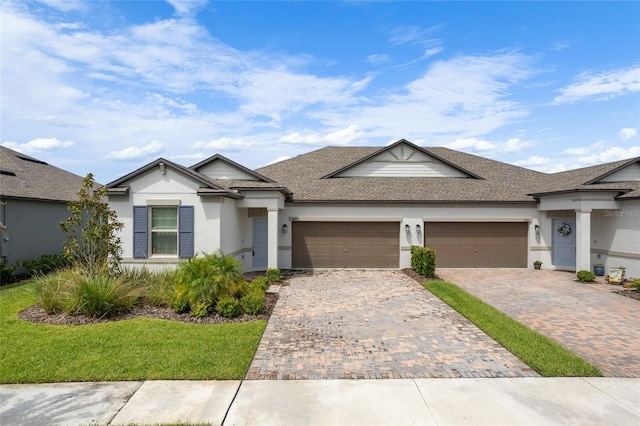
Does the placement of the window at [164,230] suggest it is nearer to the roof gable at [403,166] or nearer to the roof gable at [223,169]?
the roof gable at [223,169]

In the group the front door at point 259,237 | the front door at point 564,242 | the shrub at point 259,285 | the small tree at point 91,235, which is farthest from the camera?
the front door at point 259,237

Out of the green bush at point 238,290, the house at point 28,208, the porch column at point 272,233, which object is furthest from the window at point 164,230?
the house at point 28,208

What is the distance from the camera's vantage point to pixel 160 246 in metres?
12.9

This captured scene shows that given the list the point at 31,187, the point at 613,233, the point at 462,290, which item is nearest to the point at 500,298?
the point at 462,290

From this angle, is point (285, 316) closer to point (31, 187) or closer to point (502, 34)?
point (502, 34)

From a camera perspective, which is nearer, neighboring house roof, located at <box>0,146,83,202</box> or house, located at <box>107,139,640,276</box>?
house, located at <box>107,139,640,276</box>

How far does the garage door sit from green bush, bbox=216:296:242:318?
35.6 feet

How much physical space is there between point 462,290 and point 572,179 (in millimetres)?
9375

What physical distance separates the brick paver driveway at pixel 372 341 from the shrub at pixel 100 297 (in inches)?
154

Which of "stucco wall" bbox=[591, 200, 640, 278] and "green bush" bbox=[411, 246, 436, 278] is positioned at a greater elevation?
"stucco wall" bbox=[591, 200, 640, 278]

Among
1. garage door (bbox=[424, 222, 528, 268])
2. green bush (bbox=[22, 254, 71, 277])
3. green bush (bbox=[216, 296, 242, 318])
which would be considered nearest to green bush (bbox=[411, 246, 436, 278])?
garage door (bbox=[424, 222, 528, 268])

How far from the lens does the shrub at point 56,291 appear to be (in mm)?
8984

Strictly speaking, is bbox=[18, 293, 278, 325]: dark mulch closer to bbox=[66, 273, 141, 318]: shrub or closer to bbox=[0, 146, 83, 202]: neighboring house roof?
bbox=[66, 273, 141, 318]: shrub

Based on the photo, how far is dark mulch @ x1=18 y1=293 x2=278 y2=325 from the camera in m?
8.54
